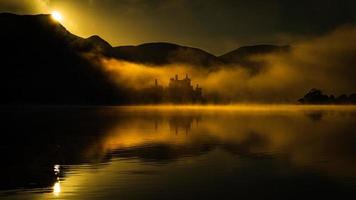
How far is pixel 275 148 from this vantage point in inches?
3369

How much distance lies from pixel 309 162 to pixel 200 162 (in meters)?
14.8

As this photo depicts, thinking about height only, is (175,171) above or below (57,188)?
below

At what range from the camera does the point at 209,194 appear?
43.0 m

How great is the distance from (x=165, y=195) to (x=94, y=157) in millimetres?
29468

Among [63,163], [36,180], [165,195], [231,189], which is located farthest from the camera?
[63,163]

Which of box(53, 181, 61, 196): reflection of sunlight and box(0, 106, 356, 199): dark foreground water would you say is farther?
box(0, 106, 356, 199): dark foreground water

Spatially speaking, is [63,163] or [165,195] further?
[63,163]

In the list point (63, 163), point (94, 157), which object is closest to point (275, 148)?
point (94, 157)

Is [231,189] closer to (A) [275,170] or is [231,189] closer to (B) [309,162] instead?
(A) [275,170]

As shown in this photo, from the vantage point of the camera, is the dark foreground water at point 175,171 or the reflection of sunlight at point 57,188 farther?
the dark foreground water at point 175,171

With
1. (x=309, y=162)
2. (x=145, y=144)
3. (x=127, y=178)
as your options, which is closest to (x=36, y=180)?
(x=127, y=178)

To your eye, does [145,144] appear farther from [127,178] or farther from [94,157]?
[127,178]

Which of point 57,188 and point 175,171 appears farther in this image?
point 175,171

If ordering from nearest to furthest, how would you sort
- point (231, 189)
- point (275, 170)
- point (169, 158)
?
point (231, 189)
point (275, 170)
point (169, 158)
